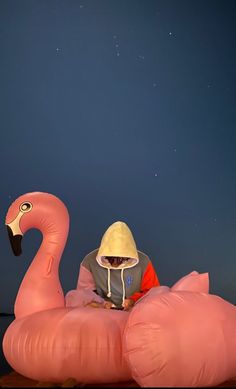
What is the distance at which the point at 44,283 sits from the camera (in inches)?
105

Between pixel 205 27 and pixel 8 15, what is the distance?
1926 millimetres

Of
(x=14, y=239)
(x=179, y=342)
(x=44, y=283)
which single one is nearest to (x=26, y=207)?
(x=14, y=239)

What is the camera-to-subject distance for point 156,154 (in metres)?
5.15

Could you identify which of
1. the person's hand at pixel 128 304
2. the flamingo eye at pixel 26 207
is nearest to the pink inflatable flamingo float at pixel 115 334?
the flamingo eye at pixel 26 207

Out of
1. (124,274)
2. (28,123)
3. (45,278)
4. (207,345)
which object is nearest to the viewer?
(207,345)

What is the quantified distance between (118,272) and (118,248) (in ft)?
0.61

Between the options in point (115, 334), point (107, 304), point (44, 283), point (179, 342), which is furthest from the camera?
point (107, 304)

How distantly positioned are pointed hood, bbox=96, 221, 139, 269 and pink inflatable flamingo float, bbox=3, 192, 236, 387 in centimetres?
42

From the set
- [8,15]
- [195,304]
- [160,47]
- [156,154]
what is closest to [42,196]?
[195,304]

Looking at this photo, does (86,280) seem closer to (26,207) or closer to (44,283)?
(44,283)

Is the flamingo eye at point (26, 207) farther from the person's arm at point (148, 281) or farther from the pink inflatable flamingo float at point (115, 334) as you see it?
the person's arm at point (148, 281)

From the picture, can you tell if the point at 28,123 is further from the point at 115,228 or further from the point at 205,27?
the point at 115,228

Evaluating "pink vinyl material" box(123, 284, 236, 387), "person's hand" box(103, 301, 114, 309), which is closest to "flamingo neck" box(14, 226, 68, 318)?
"person's hand" box(103, 301, 114, 309)

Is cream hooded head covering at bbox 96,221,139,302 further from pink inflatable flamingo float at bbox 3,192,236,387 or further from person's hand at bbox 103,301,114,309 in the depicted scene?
pink inflatable flamingo float at bbox 3,192,236,387
